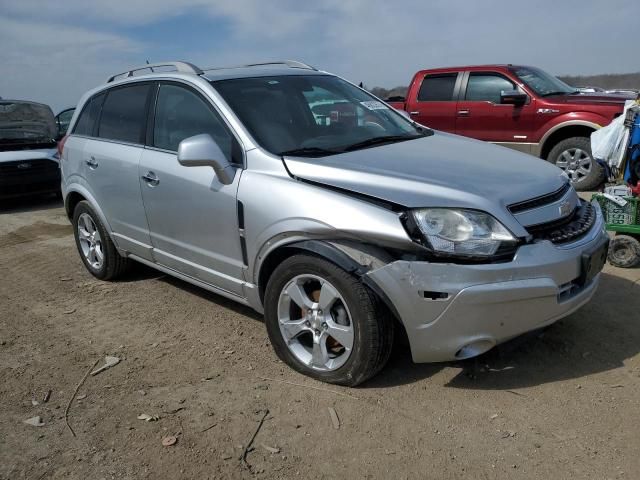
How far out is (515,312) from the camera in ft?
9.36

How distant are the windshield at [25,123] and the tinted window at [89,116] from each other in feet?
16.9

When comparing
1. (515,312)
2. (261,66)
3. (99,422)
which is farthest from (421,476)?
(261,66)

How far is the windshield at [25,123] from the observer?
9609mm

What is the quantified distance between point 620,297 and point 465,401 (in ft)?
6.34

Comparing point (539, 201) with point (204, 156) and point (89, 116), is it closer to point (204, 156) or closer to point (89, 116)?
point (204, 156)

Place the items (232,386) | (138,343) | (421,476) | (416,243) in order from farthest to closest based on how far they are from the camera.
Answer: (138,343)
(232,386)
(416,243)
(421,476)

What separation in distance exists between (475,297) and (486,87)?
725cm

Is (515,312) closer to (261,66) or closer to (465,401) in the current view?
(465,401)

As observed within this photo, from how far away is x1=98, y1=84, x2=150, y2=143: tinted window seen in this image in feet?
14.5

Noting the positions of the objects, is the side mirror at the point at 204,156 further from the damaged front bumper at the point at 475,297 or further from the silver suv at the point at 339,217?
the damaged front bumper at the point at 475,297

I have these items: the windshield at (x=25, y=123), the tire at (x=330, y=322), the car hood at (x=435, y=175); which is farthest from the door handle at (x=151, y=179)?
the windshield at (x=25, y=123)

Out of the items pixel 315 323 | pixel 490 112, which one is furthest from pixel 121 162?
pixel 490 112

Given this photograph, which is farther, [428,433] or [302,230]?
[302,230]

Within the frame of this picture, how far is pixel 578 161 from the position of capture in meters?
8.29
